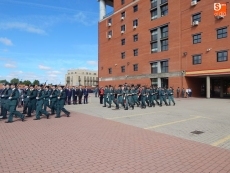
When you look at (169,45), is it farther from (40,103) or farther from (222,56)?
(40,103)

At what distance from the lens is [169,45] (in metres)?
34.5

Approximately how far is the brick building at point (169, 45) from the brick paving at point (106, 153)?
79.9 ft

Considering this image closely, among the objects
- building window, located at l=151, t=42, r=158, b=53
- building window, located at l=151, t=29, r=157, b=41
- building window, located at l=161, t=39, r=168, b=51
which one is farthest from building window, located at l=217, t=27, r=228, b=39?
building window, located at l=151, t=29, r=157, b=41

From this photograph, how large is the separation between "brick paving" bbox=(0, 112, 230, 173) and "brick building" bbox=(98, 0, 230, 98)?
958 inches

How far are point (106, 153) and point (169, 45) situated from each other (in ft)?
103

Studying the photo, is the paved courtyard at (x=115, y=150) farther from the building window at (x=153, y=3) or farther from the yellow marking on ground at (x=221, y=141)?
the building window at (x=153, y=3)

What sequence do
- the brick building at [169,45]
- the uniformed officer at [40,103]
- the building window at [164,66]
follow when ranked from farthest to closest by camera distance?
the building window at [164,66], the brick building at [169,45], the uniformed officer at [40,103]

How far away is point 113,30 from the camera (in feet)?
155

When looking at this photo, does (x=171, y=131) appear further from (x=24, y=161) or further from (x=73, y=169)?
(x=24, y=161)

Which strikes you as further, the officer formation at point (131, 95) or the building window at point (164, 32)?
the building window at point (164, 32)

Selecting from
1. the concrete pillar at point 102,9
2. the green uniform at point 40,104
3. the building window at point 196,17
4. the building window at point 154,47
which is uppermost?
the concrete pillar at point 102,9

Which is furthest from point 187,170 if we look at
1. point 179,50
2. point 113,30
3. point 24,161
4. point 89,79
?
point 89,79

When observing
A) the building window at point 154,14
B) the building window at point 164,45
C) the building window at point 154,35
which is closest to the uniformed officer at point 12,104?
the building window at point 164,45

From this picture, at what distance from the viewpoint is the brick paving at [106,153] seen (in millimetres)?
4762
